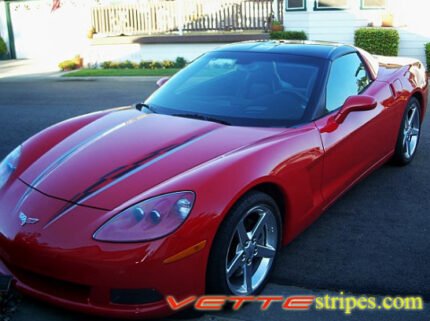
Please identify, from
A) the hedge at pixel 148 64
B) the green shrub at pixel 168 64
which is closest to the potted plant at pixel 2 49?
the hedge at pixel 148 64

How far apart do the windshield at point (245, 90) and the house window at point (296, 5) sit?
37.7ft

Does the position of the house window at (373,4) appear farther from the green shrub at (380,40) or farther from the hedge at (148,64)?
the hedge at (148,64)

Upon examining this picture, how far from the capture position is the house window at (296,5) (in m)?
15.5

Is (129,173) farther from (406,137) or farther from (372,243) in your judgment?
(406,137)

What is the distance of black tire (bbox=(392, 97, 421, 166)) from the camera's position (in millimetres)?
5437

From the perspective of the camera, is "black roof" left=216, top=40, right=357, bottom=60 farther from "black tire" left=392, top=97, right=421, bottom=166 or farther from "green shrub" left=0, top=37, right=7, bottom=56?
A: "green shrub" left=0, top=37, right=7, bottom=56

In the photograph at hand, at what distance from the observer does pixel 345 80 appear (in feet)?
15.1

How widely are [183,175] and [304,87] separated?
62.9 inches

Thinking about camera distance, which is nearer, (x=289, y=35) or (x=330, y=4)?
(x=289, y=35)

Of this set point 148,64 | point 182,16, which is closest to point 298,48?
point 148,64

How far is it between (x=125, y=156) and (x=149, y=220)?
717 millimetres

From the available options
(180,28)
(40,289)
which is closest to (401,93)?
(40,289)

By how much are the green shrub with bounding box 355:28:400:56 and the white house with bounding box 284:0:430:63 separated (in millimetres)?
654

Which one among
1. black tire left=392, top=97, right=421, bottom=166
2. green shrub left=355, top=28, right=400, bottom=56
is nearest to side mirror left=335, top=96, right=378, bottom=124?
black tire left=392, top=97, right=421, bottom=166
